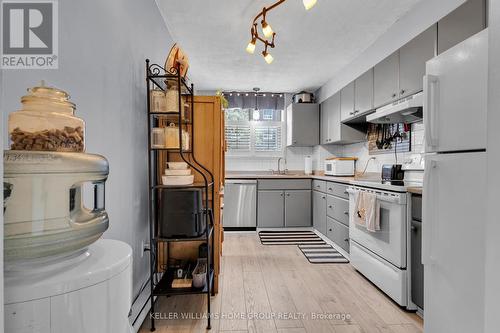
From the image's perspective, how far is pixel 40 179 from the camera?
1.87 feet

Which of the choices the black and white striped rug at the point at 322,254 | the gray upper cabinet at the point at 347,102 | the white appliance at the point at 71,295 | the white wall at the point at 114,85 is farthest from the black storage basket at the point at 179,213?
the gray upper cabinet at the point at 347,102

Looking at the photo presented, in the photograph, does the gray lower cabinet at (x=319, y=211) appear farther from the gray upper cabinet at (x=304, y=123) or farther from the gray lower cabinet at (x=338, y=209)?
the gray upper cabinet at (x=304, y=123)

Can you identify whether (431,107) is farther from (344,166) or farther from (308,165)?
(308,165)

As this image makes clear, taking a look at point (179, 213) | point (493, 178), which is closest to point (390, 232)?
point (493, 178)

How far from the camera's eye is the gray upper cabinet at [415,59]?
6.83 ft

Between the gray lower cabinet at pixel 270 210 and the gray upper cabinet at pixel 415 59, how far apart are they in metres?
2.47

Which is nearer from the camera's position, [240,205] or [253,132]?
[240,205]

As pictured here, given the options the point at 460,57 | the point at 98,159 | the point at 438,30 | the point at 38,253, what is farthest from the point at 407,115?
the point at 38,253

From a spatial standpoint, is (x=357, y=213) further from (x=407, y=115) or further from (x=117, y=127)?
(x=117, y=127)

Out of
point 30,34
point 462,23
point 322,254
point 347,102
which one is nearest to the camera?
point 30,34

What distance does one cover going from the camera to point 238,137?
5.03 m

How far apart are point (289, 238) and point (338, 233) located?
849 mm

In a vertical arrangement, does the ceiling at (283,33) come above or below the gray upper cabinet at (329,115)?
above

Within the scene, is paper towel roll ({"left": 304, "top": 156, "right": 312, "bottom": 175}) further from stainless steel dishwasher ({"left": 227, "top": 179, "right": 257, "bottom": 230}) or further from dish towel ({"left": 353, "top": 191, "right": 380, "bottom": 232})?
dish towel ({"left": 353, "top": 191, "right": 380, "bottom": 232})
